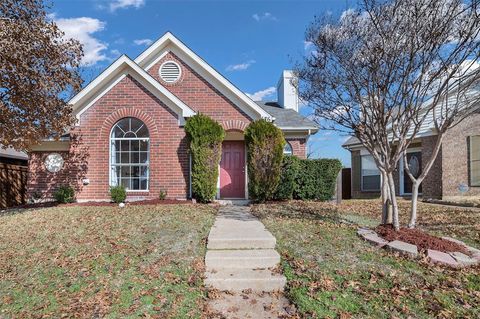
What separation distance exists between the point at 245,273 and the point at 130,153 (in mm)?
8271

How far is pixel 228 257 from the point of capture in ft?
18.0

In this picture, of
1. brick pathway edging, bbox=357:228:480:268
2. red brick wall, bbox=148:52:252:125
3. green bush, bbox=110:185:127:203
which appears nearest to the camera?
brick pathway edging, bbox=357:228:480:268

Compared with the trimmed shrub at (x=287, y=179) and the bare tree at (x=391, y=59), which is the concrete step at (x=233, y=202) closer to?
the trimmed shrub at (x=287, y=179)

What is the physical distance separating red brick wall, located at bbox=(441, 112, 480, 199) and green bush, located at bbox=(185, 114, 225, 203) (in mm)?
9637

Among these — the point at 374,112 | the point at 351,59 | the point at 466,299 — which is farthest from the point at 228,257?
the point at 351,59

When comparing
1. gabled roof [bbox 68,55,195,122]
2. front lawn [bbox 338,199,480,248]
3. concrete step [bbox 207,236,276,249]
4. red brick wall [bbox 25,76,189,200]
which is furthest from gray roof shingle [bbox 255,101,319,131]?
concrete step [bbox 207,236,276,249]

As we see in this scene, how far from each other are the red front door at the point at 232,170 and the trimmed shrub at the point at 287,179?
1994 mm

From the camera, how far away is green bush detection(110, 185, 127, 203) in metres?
11.3

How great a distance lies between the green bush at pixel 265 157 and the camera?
37.1ft

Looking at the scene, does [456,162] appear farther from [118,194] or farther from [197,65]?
[118,194]

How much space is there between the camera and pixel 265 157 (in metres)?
11.3

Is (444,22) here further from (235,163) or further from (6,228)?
(6,228)

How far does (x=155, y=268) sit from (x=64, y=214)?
5.29 m

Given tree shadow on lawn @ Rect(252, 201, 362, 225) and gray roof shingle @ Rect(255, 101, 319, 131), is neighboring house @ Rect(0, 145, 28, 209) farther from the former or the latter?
gray roof shingle @ Rect(255, 101, 319, 131)
